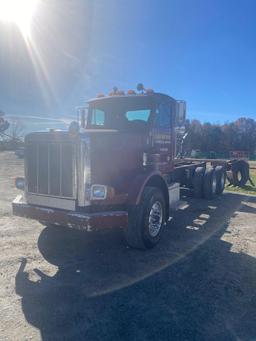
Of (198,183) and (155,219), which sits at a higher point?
(198,183)

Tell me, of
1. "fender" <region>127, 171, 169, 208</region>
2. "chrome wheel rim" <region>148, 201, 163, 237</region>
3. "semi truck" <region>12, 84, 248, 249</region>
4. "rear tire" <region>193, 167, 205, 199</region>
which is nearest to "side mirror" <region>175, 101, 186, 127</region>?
"semi truck" <region>12, 84, 248, 249</region>

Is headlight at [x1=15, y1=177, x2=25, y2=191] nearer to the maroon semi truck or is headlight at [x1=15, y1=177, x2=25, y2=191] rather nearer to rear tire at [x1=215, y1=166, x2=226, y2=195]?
the maroon semi truck

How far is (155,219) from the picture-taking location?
5652 millimetres

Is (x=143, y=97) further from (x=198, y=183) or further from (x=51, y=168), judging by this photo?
(x=198, y=183)

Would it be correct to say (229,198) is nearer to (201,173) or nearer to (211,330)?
(201,173)

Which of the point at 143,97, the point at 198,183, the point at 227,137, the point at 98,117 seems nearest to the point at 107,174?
the point at 143,97

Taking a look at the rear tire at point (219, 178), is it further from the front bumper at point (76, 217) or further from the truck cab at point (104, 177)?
the front bumper at point (76, 217)

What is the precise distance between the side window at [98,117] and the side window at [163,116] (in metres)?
1.29

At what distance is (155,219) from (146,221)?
0.48 metres

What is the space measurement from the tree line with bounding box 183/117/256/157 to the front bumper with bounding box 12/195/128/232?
44.7 m

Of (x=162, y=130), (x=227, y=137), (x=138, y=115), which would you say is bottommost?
(x=162, y=130)

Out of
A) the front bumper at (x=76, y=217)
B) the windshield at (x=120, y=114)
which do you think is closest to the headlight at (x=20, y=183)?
the front bumper at (x=76, y=217)

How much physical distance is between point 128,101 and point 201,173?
189 inches

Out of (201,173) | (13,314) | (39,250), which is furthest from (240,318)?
(201,173)
